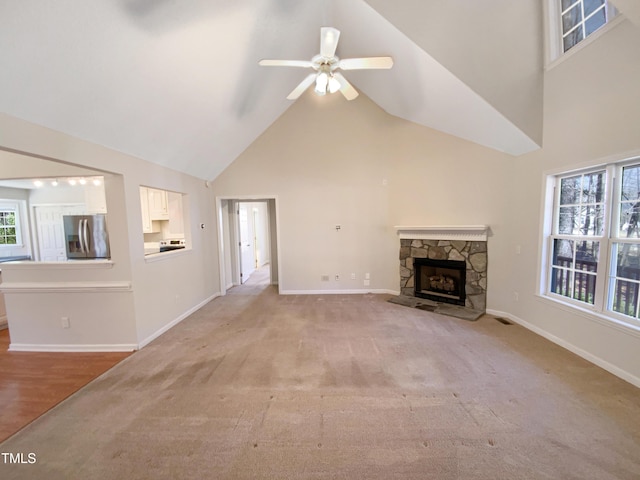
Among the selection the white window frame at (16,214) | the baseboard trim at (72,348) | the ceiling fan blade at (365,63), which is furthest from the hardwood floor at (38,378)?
the ceiling fan blade at (365,63)

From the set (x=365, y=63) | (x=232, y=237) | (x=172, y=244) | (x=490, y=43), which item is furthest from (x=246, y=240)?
(x=490, y=43)

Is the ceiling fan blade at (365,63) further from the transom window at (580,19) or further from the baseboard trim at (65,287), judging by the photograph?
the baseboard trim at (65,287)

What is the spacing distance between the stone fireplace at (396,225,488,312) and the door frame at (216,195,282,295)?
2547 mm

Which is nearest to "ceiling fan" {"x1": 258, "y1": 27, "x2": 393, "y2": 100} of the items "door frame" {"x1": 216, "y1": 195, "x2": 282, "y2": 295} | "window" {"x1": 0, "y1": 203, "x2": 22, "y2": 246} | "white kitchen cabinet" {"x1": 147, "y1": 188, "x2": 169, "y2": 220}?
"door frame" {"x1": 216, "y1": 195, "x2": 282, "y2": 295}

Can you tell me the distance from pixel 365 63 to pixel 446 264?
10.9ft

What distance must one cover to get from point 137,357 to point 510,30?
5.59 metres

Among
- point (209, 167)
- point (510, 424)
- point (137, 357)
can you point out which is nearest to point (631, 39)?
point (510, 424)

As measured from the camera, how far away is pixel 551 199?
3.07 m

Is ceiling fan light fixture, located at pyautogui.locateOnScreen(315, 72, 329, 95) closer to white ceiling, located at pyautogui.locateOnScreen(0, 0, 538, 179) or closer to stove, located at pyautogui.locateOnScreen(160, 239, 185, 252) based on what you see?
white ceiling, located at pyautogui.locateOnScreen(0, 0, 538, 179)

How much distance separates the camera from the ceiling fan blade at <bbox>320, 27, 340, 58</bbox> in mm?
2039

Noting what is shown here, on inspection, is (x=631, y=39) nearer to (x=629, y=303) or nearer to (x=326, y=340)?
(x=629, y=303)

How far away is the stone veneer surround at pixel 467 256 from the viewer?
3.90 metres

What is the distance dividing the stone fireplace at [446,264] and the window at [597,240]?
2.87 ft

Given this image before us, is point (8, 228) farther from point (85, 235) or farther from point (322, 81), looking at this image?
point (322, 81)
